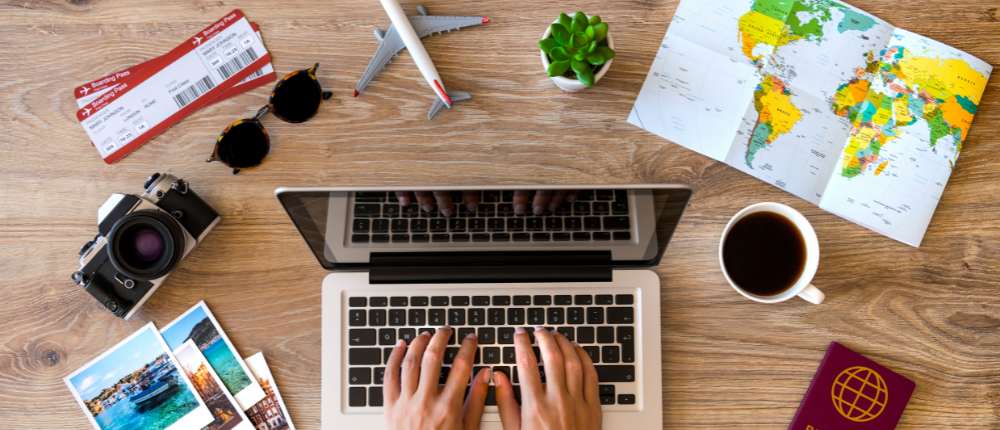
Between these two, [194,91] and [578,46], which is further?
[194,91]

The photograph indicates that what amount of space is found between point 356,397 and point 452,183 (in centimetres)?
34

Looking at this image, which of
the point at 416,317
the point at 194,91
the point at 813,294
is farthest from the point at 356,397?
the point at 813,294

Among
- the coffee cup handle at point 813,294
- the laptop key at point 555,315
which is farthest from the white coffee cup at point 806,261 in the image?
the laptop key at point 555,315

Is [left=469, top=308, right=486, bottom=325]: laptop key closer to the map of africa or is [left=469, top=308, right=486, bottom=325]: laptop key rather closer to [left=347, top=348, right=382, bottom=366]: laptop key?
[left=347, top=348, right=382, bottom=366]: laptop key

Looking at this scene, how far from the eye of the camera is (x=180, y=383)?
95cm

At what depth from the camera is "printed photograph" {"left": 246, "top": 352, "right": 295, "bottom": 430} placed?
940mm

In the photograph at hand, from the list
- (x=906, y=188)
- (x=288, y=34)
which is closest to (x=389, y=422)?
(x=288, y=34)

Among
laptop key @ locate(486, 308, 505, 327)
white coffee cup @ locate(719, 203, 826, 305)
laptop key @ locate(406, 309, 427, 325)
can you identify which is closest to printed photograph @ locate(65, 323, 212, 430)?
laptop key @ locate(406, 309, 427, 325)

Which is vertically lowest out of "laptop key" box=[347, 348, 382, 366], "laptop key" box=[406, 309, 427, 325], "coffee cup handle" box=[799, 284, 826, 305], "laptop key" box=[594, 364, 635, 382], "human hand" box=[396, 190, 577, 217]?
"laptop key" box=[347, 348, 382, 366]

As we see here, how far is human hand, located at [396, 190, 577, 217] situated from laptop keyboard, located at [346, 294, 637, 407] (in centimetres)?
15

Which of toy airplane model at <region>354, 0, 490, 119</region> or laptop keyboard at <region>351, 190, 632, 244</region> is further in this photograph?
toy airplane model at <region>354, 0, 490, 119</region>

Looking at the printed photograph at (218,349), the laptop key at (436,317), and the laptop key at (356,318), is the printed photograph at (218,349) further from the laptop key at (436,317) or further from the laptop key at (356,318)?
the laptop key at (436,317)

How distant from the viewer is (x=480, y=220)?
856 millimetres

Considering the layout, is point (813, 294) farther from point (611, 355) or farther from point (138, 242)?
point (138, 242)
